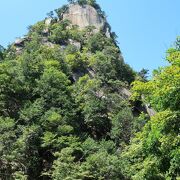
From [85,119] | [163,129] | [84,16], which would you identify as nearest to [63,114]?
[85,119]

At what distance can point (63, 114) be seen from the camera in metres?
32.7

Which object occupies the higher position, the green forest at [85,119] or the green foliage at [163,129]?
the green forest at [85,119]

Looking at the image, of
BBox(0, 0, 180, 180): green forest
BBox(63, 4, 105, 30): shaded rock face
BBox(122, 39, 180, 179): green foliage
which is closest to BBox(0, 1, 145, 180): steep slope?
BBox(0, 0, 180, 180): green forest

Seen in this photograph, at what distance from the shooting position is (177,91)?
11.3 meters

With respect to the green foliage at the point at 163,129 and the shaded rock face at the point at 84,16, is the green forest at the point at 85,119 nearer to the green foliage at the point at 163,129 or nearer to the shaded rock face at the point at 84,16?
the green foliage at the point at 163,129

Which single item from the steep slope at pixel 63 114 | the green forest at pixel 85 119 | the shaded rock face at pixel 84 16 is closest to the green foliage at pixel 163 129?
the green forest at pixel 85 119

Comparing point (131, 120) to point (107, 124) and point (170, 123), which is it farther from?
point (170, 123)

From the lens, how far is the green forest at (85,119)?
39.6 feet

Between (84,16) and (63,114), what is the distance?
3776 cm

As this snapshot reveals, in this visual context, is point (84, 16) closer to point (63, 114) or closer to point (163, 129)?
point (63, 114)

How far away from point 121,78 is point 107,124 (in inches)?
503

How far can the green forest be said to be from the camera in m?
12.1

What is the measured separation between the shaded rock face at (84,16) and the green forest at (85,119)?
1383 centimetres

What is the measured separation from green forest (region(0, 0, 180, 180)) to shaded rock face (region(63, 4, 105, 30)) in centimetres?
1383
